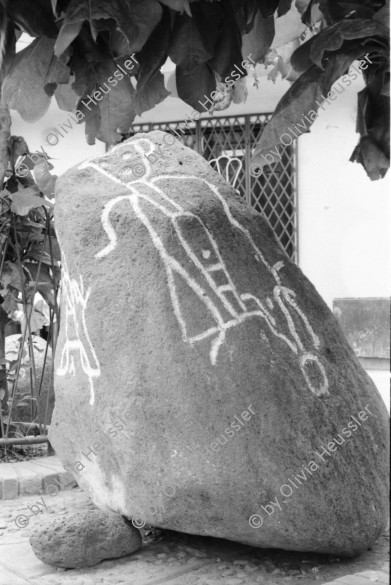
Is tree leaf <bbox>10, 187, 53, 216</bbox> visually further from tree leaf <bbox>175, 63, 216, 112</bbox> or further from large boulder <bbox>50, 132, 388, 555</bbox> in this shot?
tree leaf <bbox>175, 63, 216, 112</bbox>

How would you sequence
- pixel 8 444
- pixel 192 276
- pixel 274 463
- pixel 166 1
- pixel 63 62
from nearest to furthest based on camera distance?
pixel 166 1 < pixel 63 62 < pixel 274 463 < pixel 192 276 < pixel 8 444

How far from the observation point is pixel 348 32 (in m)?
1.68

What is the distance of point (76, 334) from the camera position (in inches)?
119

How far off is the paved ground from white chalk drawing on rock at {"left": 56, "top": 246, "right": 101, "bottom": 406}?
64cm

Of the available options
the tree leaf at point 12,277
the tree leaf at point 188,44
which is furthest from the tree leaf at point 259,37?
the tree leaf at point 12,277

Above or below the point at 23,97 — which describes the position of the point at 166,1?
above

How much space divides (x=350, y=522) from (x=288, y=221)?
5.36 m

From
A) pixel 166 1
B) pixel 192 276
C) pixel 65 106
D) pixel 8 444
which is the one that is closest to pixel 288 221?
pixel 8 444

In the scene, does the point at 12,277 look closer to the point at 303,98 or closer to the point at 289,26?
the point at 289,26

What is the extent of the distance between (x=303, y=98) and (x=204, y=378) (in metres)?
1.17

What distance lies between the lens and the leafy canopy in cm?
169

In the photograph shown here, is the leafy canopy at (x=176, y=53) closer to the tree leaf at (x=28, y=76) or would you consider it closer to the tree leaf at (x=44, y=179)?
the tree leaf at (x=28, y=76)

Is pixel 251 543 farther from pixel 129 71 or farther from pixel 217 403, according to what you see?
pixel 129 71

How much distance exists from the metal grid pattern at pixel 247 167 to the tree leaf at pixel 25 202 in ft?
11.4
